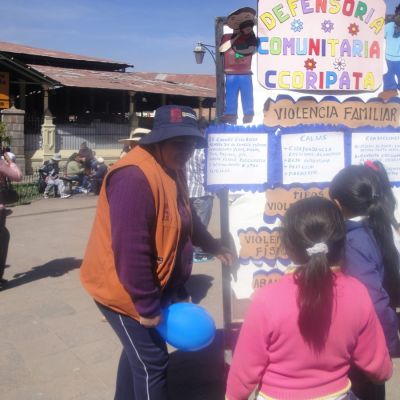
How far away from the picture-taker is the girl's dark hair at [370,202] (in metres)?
2.26

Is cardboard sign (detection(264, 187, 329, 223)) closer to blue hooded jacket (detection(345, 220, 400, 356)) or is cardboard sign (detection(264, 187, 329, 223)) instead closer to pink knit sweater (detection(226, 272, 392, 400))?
blue hooded jacket (detection(345, 220, 400, 356))

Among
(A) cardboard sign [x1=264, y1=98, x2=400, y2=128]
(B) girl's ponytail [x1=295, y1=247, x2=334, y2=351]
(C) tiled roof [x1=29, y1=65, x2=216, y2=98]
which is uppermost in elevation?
(C) tiled roof [x1=29, y1=65, x2=216, y2=98]

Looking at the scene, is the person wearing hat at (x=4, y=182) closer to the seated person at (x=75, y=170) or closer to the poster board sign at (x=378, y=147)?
the poster board sign at (x=378, y=147)

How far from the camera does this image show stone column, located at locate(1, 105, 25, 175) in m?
15.1

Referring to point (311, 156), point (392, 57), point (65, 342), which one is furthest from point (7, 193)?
point (392, 57)

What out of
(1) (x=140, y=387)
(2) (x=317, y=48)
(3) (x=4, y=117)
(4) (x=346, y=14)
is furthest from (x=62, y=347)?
(3) (x=4, y=117)

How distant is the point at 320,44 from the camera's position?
109 inches

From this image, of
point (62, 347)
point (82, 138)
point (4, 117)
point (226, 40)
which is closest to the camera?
point (226, 40)

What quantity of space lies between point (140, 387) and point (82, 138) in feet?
53.6

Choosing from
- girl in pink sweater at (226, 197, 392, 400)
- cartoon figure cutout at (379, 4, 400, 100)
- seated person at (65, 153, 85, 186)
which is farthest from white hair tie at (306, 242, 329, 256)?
seated person at (65, 153, 85, 186)

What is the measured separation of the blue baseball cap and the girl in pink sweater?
2.22ft

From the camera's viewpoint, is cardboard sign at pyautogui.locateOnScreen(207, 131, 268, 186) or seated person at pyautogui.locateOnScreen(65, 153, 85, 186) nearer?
cardboard sign at pyautogui.locateOnScreen(207, 131, 268, 186)

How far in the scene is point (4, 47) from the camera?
71.1ft

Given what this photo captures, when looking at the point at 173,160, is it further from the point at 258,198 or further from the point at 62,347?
the point at 62,347
